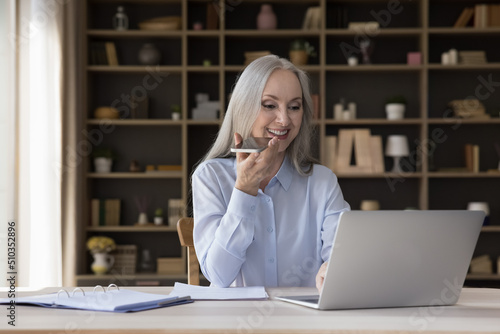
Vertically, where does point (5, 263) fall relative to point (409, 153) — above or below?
below

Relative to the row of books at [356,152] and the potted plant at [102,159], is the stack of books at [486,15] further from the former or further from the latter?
the potted plant at [102,159]

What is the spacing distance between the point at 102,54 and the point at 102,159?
759 millimetres

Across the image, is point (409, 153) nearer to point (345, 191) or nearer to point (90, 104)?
point (345, 191)

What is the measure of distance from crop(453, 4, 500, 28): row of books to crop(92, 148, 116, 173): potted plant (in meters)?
2.66

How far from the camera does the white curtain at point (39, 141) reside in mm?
3471

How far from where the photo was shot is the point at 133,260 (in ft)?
15.8

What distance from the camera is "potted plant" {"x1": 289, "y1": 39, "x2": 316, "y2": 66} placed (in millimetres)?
4742

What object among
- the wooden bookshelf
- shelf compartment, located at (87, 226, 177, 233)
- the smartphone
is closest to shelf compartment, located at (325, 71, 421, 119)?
the wooden bookshelf

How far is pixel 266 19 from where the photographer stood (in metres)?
4.79

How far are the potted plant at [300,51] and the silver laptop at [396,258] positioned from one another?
3.49 metres

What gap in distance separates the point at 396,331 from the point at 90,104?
413 cm

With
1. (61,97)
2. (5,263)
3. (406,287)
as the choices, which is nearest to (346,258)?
(406,287)

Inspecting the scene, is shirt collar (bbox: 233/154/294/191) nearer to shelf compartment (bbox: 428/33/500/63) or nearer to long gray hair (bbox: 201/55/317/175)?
long gray hair (bbox: 201/55/317/175)

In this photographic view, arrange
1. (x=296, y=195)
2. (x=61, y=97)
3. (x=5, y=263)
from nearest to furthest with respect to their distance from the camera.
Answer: (x=296, y=195), (x=5, y=263), (x=61, y=97)
